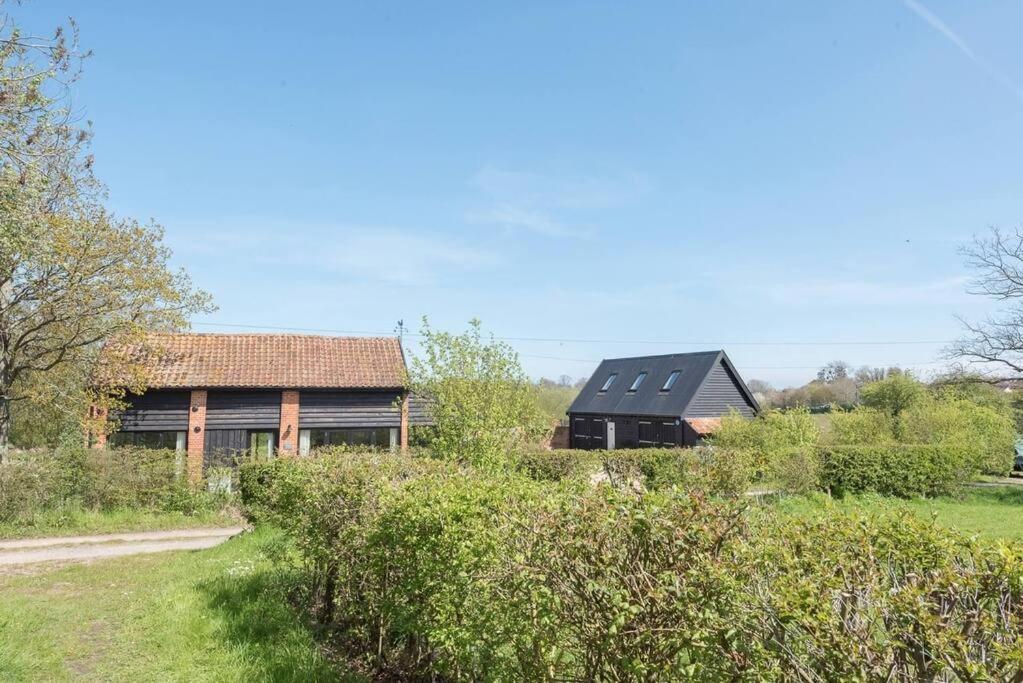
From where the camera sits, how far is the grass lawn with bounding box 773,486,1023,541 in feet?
A: 46.6

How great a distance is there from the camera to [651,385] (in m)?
35.4

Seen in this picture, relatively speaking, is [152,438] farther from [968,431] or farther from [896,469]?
[968,431]

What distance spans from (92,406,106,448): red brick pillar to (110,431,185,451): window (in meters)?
0.56

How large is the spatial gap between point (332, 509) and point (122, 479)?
40.1 ft

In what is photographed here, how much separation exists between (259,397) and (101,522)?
7412 mm

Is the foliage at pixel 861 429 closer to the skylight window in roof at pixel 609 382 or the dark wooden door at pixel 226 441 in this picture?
the skylight window in roof at pixel 609 382

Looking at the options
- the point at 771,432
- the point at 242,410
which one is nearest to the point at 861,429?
the point at 771,432

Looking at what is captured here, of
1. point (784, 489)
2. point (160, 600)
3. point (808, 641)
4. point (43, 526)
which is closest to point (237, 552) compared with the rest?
point (160, 600)

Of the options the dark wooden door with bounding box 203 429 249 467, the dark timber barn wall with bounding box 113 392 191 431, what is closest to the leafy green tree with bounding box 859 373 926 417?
the dark wooden door with bounding box 203 429 249 467

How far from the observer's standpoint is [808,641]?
217 cm

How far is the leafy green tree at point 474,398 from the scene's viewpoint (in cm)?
1166

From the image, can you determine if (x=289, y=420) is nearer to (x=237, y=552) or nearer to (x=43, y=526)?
(x=43, y=526)

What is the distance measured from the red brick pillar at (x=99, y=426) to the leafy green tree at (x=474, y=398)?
29.6 ft

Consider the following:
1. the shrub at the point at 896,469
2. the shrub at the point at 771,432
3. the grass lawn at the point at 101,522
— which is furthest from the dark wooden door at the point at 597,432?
the grass lawn at the point at 101,522
